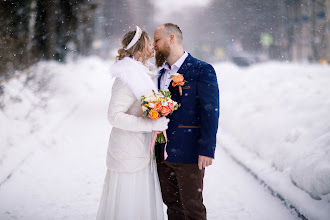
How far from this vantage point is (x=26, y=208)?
4238 millimetres

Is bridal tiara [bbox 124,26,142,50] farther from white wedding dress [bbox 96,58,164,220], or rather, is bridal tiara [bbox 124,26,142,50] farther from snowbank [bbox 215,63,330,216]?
snowbank [bbox 215,63,330,216]

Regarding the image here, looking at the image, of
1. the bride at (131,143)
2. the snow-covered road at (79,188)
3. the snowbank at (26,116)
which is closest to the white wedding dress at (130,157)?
the bride at (131,143)

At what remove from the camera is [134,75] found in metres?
2.88

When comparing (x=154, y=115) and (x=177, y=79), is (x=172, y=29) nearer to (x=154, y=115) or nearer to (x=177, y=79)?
(x=177, y=79)

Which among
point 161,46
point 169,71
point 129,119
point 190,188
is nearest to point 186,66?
point 169,71

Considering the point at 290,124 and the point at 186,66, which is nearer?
the point at 186,66

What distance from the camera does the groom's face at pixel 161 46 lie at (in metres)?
3.09

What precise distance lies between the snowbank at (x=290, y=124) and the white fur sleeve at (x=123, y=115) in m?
2.36

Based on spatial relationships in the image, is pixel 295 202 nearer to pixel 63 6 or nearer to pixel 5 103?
pixel 5 103

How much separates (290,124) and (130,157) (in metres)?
4.67

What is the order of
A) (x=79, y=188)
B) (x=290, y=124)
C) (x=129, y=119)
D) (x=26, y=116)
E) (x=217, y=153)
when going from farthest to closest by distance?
(x=26, y=116) < (x=217, y=153) < (x=290, y=124) < (x=79, y=188) < (x=129, y=119)

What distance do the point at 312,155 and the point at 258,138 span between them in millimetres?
2268

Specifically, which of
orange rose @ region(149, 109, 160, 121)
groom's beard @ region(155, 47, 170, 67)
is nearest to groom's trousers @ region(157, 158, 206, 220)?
orange rose @ region(149, 109, 160, 121)

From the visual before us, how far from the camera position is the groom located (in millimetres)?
2836
